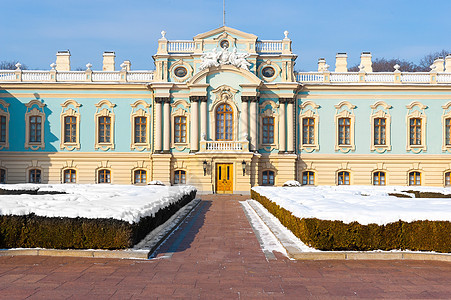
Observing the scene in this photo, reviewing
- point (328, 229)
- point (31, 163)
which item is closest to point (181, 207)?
point (328, 229)

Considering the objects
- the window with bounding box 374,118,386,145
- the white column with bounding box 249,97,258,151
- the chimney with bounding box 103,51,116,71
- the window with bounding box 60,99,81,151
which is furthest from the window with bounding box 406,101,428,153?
the window with bounding box 60,99,81,151

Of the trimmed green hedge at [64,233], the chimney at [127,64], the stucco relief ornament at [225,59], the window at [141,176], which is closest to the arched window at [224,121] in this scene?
the stucco relief ornament at [225,59]

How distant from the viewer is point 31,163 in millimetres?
31641

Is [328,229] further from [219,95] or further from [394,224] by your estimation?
[219,95]

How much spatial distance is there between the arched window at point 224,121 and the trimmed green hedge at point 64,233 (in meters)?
22.2

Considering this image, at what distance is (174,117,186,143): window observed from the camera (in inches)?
1244

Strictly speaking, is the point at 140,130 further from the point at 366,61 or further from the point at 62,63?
the point at 366,61

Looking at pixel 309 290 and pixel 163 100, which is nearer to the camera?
pixel 309 290

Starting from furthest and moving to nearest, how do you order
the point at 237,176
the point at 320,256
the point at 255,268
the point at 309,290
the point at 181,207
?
the point at 237,176
the point at 181,207
the point at 320,256
the point at 255,268
the point at 309,290

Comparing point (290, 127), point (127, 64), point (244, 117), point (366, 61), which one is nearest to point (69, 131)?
point (127, 64)

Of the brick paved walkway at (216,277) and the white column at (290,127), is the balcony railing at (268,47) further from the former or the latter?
the brick paved walkway at (216,277)

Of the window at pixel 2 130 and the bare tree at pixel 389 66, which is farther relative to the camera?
the bare tree at pixel 389 66

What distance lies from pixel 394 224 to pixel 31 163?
28.0 meters

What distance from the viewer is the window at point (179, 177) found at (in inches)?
1234
